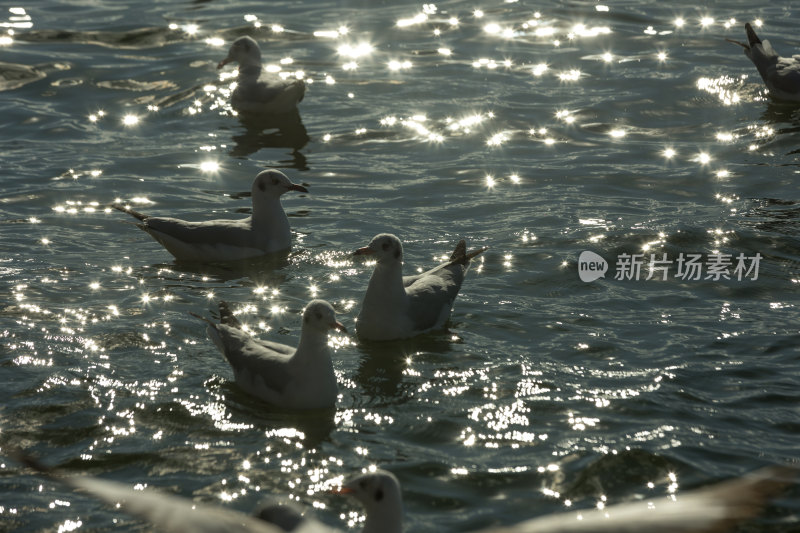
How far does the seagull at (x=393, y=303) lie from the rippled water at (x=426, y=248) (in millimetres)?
183

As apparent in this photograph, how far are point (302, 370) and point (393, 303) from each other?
1.94 metres

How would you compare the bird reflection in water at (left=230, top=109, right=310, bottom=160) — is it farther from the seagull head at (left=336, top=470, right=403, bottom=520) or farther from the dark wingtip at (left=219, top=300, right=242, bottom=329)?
the seagull head at (left=336, top=470, right=403, bottom=520)

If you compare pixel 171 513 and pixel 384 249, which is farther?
pixel 384 249

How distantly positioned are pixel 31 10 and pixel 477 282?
17.5 m

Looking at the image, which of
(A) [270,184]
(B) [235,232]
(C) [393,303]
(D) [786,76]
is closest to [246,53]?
(A) [270,184]

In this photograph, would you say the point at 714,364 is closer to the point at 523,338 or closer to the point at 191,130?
the point at 523,338

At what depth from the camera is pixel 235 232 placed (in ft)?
45.7

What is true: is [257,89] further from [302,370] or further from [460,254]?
[302,370]

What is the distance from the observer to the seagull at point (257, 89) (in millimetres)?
19672

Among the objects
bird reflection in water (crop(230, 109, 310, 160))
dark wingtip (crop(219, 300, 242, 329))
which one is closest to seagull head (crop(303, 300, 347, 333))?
dark wingtip (crop(219, 300, 242, 329))

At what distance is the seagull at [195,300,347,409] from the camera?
387 inches

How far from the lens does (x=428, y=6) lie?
26.3 m

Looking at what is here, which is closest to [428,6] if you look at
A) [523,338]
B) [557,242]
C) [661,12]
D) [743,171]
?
[661,12]

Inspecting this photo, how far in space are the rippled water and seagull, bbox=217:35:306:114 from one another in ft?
1.41
